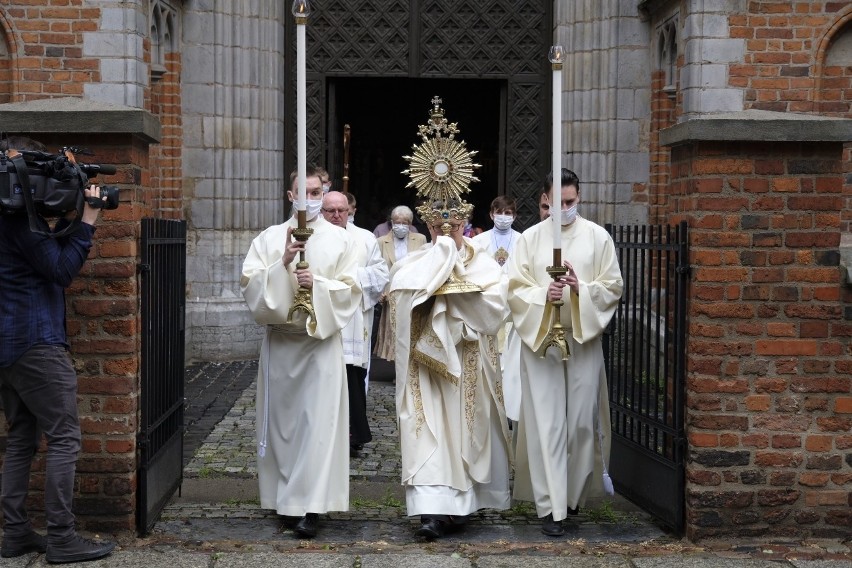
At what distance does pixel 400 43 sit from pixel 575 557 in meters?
8.65

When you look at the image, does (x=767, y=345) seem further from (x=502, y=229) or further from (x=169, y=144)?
(x=169, y=144)

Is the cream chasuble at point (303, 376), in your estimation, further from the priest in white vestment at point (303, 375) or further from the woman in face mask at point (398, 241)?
the woman in face mask at point (398, 241)

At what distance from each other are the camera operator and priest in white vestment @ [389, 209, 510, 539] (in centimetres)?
159

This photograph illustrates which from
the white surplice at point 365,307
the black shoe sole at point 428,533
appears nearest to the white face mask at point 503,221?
the white surplice at point 365,307

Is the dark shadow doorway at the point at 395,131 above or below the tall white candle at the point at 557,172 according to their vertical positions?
above

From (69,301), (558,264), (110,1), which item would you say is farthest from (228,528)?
(110,1)

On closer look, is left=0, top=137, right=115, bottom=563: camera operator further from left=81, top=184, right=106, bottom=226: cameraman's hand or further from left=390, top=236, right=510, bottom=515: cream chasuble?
left=390, top=236, right=510, bottom=515: cream chasuble

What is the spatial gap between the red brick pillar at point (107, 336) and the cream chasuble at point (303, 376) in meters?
0.62

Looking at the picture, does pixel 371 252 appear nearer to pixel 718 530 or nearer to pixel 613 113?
pixel 718 530

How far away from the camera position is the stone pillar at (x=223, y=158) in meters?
12.8

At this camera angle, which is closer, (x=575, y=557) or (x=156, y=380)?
(x=575, y=557)

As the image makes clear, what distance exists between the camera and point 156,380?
257 inches

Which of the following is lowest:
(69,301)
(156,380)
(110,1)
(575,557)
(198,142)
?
(575,557)

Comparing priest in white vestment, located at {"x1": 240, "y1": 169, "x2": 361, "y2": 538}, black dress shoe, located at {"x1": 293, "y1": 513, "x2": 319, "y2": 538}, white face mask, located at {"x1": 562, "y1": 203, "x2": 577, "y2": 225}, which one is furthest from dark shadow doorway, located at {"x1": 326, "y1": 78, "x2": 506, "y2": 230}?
black dress shoe, located at {"x1": 293, "y1": 513, "x2": 319, "y2": 538}
